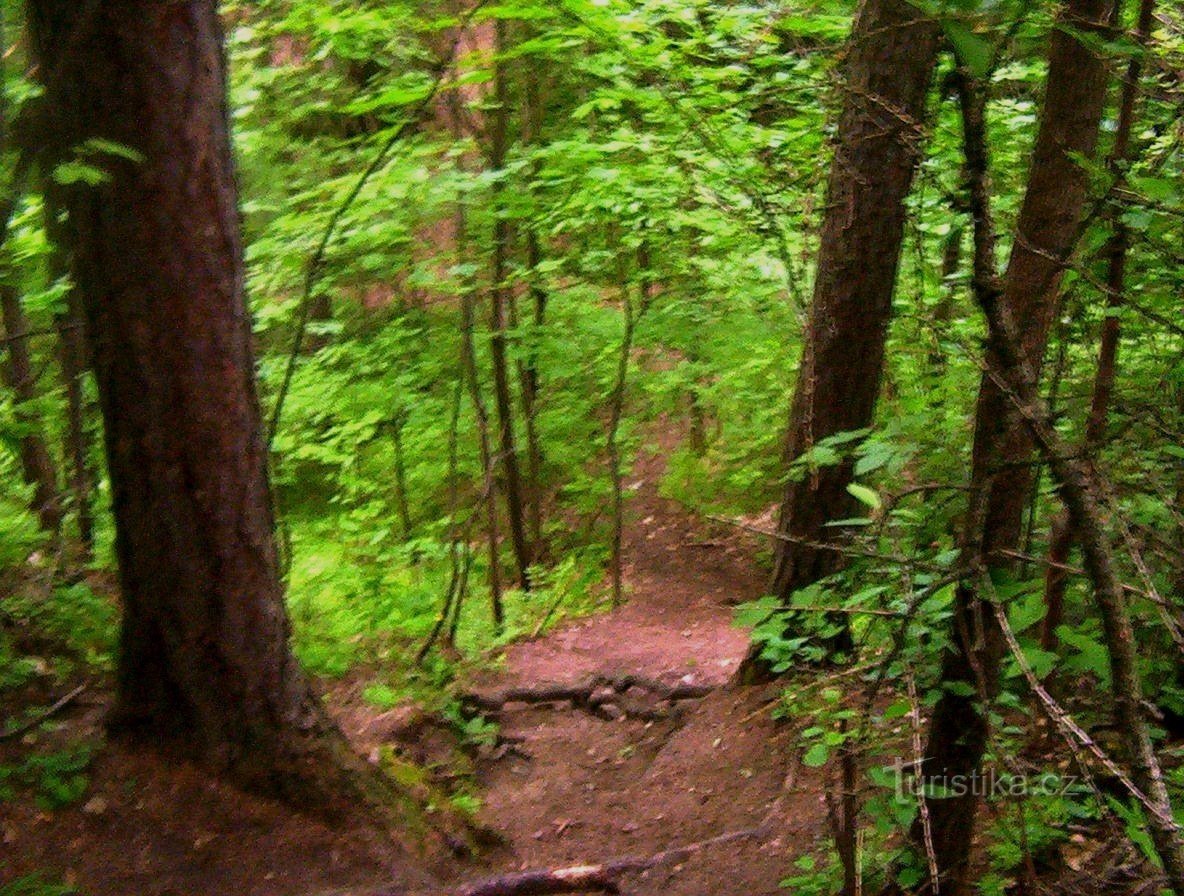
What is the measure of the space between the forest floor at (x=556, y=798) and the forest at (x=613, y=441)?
27 mm

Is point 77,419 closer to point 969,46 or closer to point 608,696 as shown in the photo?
point 608,696

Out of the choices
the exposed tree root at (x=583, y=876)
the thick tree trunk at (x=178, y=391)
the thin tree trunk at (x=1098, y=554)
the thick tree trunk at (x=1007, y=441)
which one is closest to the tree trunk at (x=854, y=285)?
the exposed tree root at (x=583, y=876)

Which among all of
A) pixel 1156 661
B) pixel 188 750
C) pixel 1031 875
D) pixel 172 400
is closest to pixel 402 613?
pixel 188 750

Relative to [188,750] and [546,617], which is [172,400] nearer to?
[188,750]

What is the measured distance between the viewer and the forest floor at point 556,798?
383cm

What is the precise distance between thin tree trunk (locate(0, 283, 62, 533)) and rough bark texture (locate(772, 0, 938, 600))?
467 centimetres

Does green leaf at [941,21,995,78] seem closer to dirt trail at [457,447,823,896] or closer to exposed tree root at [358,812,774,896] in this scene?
dirt trail at [457,447,823,896]

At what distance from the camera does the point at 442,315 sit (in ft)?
31.2

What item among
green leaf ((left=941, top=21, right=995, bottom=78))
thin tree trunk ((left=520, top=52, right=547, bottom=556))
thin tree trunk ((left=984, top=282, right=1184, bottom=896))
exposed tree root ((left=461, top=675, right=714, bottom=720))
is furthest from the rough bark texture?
green leaf ((left=941, top=21, right=995, bottom=78))

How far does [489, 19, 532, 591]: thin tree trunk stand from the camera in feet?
26.1

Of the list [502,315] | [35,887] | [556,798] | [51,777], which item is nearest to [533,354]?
[502,315]

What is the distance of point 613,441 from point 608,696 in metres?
3.26

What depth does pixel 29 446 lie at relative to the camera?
288 inches

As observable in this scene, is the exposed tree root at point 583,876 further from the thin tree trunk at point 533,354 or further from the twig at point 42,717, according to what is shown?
the thin tree trunk at point 533,354
